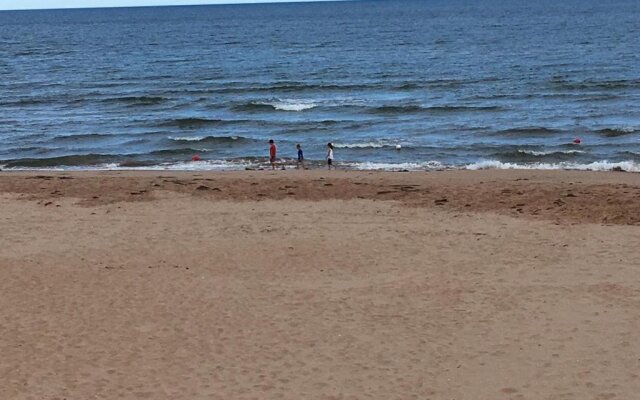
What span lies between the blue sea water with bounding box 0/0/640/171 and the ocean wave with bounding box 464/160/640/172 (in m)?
0.09

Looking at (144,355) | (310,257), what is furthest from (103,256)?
(144,355)

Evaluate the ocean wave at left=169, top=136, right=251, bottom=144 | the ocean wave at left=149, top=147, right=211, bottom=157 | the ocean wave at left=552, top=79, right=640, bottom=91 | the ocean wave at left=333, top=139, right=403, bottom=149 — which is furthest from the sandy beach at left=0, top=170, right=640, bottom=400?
the ocean wave at left=552, top=79, right=640, bottom=91

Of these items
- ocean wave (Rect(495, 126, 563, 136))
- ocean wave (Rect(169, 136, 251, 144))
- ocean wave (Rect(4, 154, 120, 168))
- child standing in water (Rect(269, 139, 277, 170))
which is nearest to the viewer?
child standing in water (Rect(269, 139, 277, 170))

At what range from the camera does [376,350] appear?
12312mm

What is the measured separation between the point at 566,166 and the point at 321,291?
15.2m

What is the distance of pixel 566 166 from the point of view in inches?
1095

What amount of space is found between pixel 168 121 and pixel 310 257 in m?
22.9

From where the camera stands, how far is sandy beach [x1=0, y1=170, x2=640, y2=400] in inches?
452

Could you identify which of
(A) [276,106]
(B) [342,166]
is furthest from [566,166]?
(A) [276,106]

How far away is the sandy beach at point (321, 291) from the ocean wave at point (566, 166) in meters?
4.48

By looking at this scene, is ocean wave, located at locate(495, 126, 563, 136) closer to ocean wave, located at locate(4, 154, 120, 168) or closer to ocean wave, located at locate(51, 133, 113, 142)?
ocean wave, located at locate(4, 154, 120, 168)

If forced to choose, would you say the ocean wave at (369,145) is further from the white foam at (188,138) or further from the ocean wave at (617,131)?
the ocean wave at (617,131)

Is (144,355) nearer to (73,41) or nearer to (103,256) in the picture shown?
(103,256)

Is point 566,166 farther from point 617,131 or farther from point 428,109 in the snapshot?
point 428,109
